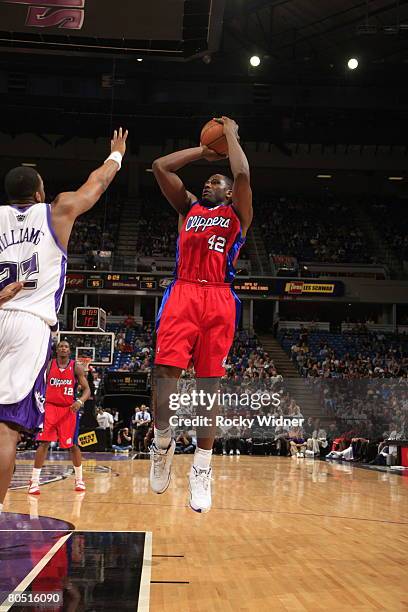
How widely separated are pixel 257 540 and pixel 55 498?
3.69 metres

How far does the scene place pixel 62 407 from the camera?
10.2 m

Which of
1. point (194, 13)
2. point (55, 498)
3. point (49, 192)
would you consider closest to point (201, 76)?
point (49, 192)

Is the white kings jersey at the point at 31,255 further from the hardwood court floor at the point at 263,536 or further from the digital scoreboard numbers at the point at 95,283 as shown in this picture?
the digital scoreboard numbers at the point at 95,283

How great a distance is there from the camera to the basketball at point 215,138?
505cm

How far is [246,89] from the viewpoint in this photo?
3128 cm

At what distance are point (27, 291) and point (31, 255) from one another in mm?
196

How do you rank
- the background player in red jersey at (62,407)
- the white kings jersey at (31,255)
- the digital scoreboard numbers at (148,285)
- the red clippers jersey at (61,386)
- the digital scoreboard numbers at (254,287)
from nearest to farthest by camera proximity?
the white kings jersey at (31,255) → the background player in red jersey at (62,407) → the red clippers jersey at (61,386) → the digital scoreboard numbers at (148,285) → the digital scoreboard numbers at (254,287)

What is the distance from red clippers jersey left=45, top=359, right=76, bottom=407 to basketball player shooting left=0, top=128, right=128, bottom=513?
644cm

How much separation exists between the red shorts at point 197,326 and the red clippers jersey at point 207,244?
0.08 metres

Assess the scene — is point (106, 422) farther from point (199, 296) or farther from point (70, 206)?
point (70, 206)

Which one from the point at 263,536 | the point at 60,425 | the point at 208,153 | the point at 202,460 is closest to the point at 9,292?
the point at 208,153

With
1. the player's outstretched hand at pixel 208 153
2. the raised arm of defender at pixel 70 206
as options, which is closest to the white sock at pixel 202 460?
the raised arm of defender at pixel 70 206

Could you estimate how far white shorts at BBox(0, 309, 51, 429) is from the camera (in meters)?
3.77

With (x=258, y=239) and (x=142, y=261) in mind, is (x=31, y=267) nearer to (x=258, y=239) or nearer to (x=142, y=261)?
(x=142, y=261)
